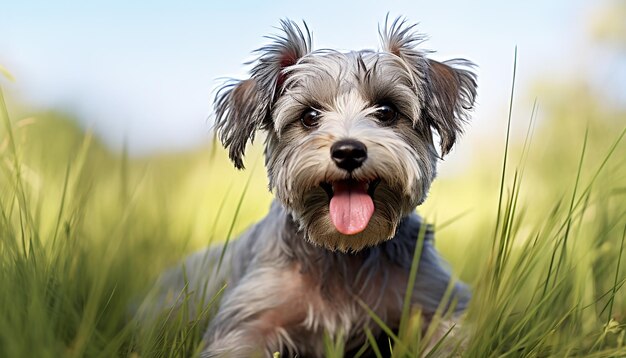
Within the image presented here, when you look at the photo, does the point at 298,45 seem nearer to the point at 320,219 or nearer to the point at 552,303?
the point at 320,219

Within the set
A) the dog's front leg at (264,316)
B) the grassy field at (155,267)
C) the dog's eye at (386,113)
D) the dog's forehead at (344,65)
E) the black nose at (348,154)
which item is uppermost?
the dog's forehead at (344,65)

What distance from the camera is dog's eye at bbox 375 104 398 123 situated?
473 cm

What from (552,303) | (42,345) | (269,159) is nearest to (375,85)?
(269,159)

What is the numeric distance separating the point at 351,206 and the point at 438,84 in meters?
1.10

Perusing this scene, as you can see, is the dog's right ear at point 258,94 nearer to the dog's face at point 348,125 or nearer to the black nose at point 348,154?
the dog's face at point 348,125

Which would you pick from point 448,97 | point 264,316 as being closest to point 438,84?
point 448,97

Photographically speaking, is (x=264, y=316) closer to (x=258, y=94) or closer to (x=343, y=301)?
(x=343, y=301)

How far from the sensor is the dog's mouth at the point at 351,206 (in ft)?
14.6

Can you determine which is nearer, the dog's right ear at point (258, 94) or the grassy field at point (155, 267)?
the grassy field at point (155, 267)

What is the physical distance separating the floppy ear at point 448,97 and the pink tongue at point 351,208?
72 centimetres

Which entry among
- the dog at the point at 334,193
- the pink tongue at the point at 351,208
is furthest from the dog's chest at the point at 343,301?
the pink tongue at the point at 351,208

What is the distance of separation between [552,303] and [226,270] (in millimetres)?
2621

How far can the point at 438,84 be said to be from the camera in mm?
4918

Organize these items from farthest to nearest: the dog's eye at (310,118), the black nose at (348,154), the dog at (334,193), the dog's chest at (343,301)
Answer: the dog's chest at (343,301), the dog's eye at (310,118), the dog at (334,193), the black nose at (348,154)
